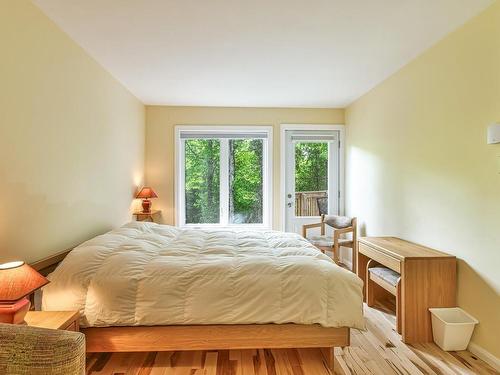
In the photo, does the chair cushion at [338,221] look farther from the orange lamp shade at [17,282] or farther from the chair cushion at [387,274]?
the orange lamp shade at [17,282]

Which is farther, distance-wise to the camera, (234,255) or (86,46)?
(86,46)

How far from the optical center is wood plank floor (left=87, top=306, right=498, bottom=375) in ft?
6.17

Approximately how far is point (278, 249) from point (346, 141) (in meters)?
2.70

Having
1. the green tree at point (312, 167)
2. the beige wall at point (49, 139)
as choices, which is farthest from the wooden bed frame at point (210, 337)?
the green tree at point (312, 167)

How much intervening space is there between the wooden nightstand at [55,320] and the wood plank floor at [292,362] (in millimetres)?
494

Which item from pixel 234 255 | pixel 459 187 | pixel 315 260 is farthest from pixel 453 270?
pixel 234 255

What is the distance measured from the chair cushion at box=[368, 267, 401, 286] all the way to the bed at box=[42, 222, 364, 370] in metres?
0.76

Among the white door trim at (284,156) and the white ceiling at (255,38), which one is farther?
the white door trim at (284,156)

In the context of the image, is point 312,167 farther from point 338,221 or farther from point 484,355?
point 484,355

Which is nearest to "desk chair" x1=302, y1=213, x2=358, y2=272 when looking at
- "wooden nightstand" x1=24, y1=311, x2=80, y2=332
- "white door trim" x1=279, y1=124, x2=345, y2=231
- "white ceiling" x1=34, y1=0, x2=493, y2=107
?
"white door trim" x1=279, y1=124, x2=345, y2=231

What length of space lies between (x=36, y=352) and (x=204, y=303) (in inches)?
42.7

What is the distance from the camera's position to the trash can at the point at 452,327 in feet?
6.82

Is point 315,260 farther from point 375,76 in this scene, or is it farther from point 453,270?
point 375,76

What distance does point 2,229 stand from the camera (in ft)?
5.45
